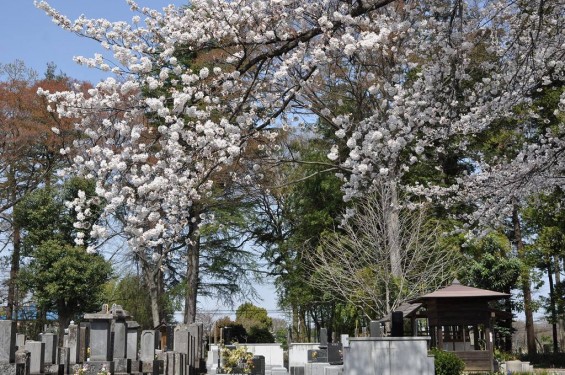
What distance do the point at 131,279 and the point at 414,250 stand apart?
16.7 m

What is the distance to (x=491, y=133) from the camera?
2912 centimetres

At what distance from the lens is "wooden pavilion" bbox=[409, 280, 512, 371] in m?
19.6

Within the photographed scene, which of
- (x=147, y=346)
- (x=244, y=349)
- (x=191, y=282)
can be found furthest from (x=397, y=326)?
(x=191, y=282)

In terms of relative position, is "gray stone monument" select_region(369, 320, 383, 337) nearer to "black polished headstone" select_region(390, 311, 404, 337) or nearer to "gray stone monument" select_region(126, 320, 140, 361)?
"black polished headstone" select_region(390, 311, 404, 337)

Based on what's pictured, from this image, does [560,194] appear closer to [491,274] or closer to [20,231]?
[491,274]

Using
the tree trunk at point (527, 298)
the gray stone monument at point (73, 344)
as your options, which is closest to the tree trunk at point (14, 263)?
the gray stone monument at point (73, 344)

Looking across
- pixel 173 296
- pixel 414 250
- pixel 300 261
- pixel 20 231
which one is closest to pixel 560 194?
pixel 414 250

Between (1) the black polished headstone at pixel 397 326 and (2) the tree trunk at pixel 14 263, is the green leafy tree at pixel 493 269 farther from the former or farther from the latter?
(2) the tree trunk at pixel 14 263

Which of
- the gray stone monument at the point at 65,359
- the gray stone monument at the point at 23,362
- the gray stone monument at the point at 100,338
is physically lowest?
the gray stone monument at the point at 65,359

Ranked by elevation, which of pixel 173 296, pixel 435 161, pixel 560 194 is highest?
pixel 435 161

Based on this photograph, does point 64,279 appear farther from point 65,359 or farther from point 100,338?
point 100,338

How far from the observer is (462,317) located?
2020 cm

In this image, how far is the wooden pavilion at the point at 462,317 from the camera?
19625mm

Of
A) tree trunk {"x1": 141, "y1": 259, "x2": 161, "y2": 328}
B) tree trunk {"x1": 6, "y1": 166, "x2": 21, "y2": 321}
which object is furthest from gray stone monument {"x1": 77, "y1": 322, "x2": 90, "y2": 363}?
tree trunk {"x1": 6, "y1": 166, "x2": 21, "y2": 321}
